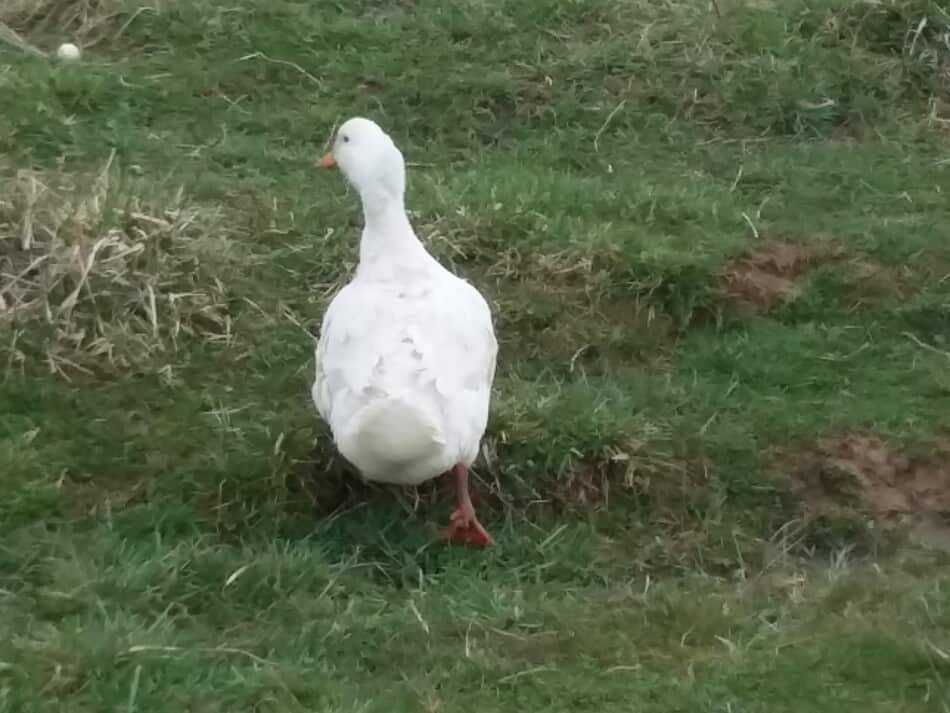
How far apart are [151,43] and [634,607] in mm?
4724

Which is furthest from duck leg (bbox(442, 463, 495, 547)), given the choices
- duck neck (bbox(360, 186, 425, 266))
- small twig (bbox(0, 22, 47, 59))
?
small twig (bbox(0, 22, 47, 59))

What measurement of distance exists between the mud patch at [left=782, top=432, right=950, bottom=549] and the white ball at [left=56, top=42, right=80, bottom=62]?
13.9 ft

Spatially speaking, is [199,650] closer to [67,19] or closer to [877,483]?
[877,483]

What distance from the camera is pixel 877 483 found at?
5570 mm

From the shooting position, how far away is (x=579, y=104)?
793 centimetres

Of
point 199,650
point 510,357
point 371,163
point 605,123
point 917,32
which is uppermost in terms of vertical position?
point 371,163

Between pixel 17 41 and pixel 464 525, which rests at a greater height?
pixel 464 525

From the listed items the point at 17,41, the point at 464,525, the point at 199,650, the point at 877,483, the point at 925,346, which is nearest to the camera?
the point at 199,650

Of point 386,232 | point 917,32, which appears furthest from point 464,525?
point 917,32

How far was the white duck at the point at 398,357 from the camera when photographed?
455 cm

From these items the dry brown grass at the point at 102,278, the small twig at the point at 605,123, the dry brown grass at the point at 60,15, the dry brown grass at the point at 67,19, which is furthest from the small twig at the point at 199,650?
the dry brown grass at the point at 60,15

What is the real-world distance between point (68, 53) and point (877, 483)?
4.55m

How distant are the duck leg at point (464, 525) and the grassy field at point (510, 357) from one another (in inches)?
2.4

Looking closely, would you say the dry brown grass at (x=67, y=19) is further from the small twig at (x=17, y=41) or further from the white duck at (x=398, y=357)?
the white duck at (x=398, y=357)
